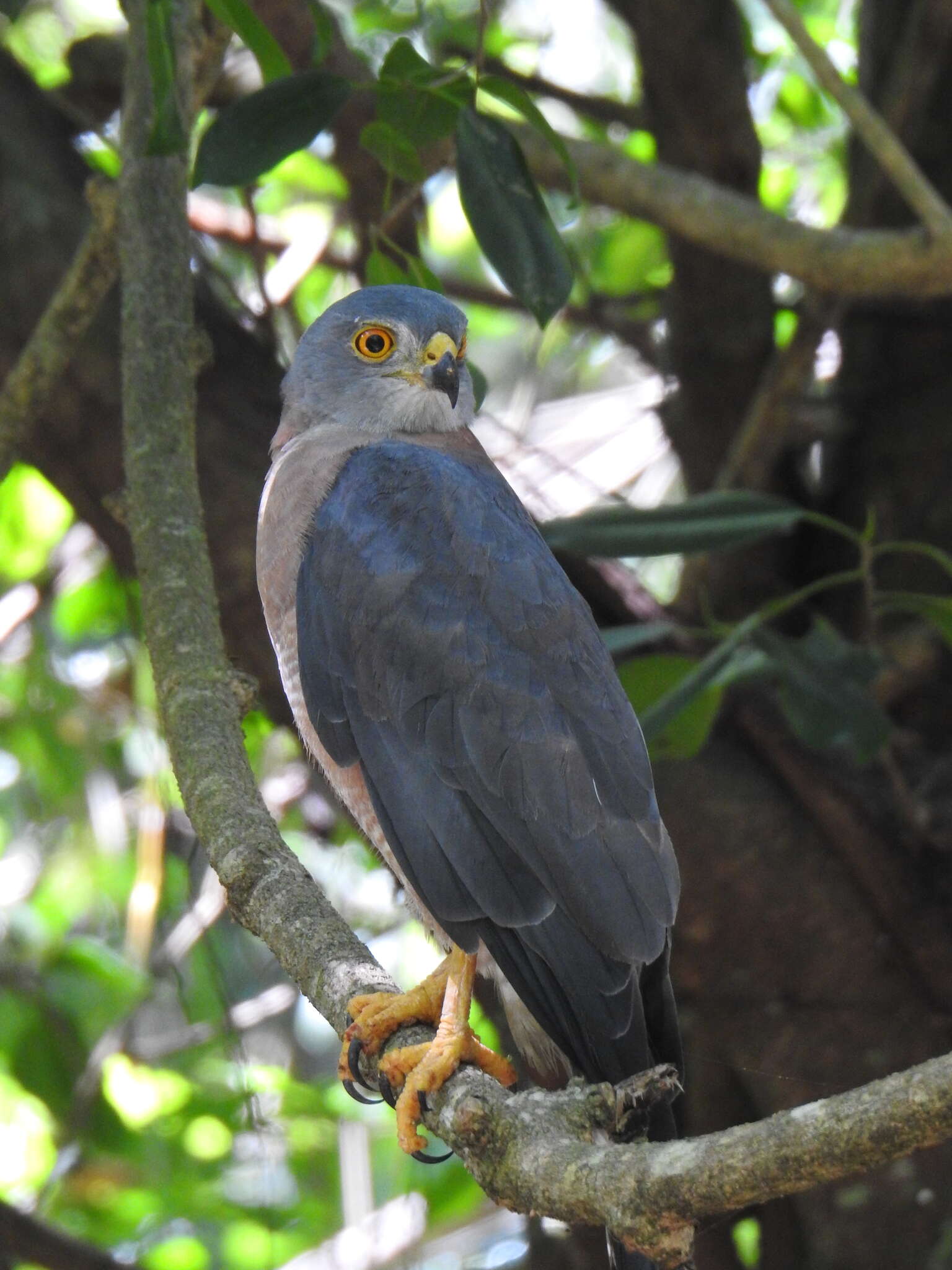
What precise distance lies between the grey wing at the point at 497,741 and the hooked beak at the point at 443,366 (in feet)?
1.41

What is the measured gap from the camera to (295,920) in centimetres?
210

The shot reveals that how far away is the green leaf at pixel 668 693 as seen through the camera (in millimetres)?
3469

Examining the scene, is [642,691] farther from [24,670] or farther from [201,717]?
[24,670]

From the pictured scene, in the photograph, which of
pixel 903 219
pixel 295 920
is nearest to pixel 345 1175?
pixel 295 920

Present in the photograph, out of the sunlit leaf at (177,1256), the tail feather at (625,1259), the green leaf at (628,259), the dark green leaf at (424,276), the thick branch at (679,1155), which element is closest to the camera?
the thick branch at (679,1155)

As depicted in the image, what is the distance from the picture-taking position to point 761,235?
156 inches

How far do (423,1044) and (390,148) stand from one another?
6.07 feet

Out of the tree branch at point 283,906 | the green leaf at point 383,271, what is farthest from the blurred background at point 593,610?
the tree branch at point 283,906

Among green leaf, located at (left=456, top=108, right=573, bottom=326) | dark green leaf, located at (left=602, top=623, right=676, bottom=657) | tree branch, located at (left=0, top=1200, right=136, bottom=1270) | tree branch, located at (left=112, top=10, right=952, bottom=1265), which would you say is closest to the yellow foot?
tree branch, located at (left=112, top=10, right=952, bottom=1265)

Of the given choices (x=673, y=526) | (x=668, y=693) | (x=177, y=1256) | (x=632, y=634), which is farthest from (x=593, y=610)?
(x=177, y=1256)

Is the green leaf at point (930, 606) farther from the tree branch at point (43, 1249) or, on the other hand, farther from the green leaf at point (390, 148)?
the tree branch at point (43, 1249)

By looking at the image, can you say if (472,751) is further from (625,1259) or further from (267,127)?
(267,127)

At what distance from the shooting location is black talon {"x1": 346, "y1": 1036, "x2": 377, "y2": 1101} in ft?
7.77

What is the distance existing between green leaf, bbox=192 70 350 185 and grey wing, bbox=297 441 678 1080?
0.70 meters
